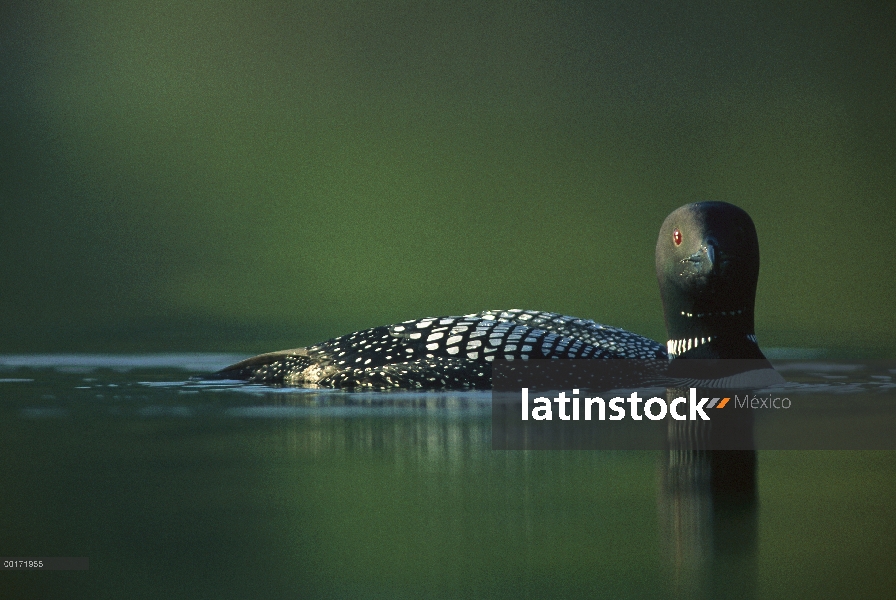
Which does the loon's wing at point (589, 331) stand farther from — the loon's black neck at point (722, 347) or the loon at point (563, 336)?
the loon's black neck at point (722, 347)

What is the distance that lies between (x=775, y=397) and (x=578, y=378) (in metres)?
0.82

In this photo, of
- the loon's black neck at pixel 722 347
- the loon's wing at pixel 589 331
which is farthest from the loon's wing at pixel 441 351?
the loon's black neck at pixel 722 347

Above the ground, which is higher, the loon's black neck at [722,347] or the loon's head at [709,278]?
the loon's head at [709,278]

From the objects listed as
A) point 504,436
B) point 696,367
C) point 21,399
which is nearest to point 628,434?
point 504,436

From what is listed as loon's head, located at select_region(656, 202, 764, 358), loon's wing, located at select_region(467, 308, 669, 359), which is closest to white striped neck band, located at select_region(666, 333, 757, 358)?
loon's head, located at select_region(656, 202, 764, 358)

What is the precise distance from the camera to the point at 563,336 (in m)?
4.77

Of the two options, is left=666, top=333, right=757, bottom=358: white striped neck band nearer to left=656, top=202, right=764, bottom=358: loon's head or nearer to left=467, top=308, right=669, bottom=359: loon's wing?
left=656, top=202, right=764, bottom=358: loon's head

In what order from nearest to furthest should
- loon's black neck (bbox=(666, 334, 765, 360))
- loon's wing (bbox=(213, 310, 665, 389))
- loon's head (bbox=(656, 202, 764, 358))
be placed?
loon's head (bbox=(656, 202, 764, 358))
loon's black neck (bbox=(666, 334, 765, 360))
loon's wing (bbox=(213, 310, 665, 389))

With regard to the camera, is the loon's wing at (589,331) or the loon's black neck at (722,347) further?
the loon's wing at (589,331)

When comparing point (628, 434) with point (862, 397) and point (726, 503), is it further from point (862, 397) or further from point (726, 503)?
point (862, 397)

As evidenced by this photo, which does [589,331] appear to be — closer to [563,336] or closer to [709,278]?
[563,336]

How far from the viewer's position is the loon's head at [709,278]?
4258 mm

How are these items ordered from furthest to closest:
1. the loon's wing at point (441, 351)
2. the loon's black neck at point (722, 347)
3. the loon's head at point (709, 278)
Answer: the loon's wing at point (441, 351) → the loon's black neck at point (722, 347) → the loon's head at point (709, 278)

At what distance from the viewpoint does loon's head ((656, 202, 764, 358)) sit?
14.0 ft
